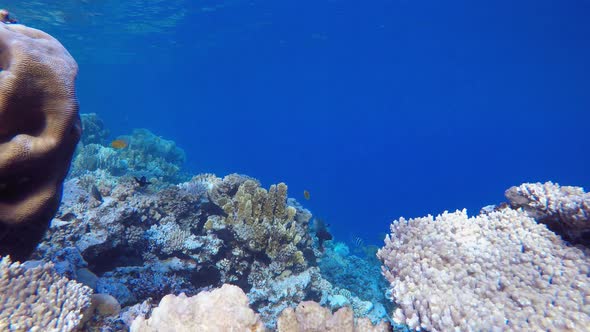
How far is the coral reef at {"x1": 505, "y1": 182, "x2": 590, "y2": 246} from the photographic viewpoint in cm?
336

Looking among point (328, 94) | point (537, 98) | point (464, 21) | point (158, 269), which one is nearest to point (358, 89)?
point (328, 94)

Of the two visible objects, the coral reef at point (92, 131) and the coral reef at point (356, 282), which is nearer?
the coral reef at point (356, 282)

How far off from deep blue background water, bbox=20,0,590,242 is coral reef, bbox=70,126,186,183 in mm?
18690

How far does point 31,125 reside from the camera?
269 centimetres

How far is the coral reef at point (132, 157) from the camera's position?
13.1 m

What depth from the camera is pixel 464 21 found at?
34375 mm

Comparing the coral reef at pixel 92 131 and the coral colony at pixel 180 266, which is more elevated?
the coral reef at pixel 92 131

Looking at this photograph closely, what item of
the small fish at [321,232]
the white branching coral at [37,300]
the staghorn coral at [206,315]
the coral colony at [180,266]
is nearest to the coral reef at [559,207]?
the coral colony at [180,266]

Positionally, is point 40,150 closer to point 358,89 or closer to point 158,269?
point 158,269

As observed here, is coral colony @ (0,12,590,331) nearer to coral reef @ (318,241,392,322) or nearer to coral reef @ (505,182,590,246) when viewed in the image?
coral reef @ (505,182,590,246)

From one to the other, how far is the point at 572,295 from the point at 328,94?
96.4m

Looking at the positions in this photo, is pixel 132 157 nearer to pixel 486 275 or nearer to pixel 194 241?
pixel 194 241

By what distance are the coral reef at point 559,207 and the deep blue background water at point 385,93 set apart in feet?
102

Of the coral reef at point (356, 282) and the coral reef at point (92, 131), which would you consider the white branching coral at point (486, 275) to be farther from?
the coral reef at point (92, 131)
